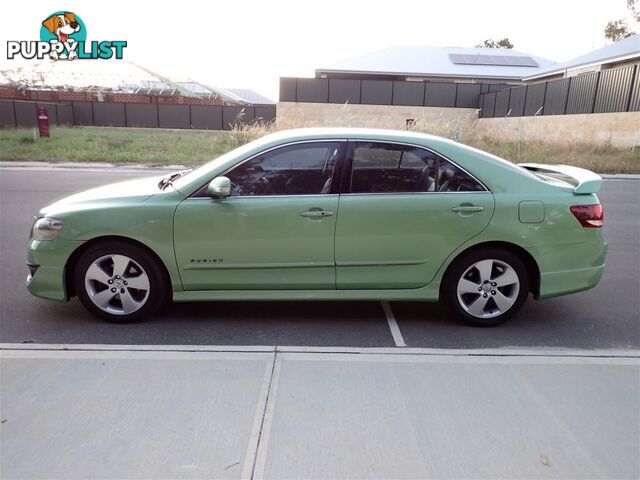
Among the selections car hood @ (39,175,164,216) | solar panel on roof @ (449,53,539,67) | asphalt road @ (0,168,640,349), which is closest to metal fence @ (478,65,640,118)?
solar panel on roof @ (449,53,539,67)

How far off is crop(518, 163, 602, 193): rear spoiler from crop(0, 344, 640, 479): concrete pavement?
131cm

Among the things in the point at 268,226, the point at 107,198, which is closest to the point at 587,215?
the point at 268,226

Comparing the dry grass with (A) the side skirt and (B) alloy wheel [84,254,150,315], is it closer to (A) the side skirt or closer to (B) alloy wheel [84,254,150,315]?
(B) alloy wheel [84,254,150,315]

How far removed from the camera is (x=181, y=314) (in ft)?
14.4

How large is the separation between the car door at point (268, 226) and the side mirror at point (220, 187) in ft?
0.25

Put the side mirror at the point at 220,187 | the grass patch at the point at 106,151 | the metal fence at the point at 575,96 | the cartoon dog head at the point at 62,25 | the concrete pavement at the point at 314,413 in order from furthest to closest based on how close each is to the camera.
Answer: the cartoon dog head at the point at 62,25, the metal fence at the point at 575,96, the grass patch at the point at 106,151, the side mirror at the point at 220,187, the concrete pavement at the point at 314,413

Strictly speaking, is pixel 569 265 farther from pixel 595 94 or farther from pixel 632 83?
pixel 595 94

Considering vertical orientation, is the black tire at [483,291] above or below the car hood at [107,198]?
below

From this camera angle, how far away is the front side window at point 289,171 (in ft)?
13.4

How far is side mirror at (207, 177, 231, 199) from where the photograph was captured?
3.90 meters

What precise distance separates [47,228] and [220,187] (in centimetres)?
140

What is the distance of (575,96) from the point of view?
911 inches

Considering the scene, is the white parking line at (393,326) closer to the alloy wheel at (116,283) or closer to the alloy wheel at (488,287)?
the alloy wheel at (488,287)

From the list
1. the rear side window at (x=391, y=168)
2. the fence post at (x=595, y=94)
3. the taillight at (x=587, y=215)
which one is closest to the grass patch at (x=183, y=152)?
the fence post at (x=595, y=94)
